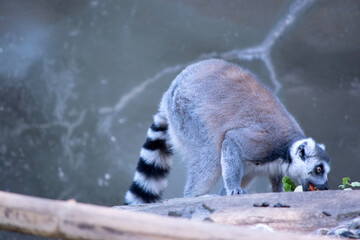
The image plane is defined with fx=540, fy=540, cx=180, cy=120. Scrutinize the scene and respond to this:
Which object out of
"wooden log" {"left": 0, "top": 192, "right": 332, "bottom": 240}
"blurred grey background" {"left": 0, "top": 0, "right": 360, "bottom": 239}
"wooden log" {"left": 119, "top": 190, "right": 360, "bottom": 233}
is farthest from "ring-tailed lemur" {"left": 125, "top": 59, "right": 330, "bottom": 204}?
"wooden log" {"left": 0, "top": 192, "right": 332, "bottom": 240}

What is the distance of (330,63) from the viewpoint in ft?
22.0

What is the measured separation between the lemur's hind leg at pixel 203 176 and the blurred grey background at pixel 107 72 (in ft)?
6.54

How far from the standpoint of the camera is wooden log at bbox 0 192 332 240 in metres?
1.88

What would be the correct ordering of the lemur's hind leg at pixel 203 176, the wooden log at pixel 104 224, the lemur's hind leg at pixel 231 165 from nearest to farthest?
the wooden log at pixel 104 224 → the lemur's hind leg at pixel 231 165 → the lemur's hind leg at pixel 203 176

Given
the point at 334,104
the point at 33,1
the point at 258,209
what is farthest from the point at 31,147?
the point at 258,209

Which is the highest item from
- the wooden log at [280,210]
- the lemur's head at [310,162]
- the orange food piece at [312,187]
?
the lemur's head at [310,162]

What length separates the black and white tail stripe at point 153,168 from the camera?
5164 millimetres

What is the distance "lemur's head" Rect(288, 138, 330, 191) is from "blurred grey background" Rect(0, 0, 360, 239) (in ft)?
6.93

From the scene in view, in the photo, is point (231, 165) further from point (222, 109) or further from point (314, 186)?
point (314, 186)

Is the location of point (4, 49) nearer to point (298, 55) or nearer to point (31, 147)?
point (31, 147)

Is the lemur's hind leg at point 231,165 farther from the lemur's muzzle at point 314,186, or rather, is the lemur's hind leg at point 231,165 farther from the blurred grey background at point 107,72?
the blurred grey background at point 107,72

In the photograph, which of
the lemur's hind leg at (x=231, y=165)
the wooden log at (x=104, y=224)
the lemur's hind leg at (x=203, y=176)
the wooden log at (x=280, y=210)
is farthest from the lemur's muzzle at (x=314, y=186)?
the wooden log at (x=104, y=224)

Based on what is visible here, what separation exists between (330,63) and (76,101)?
10.7 feet

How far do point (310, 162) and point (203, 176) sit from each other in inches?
37.1
